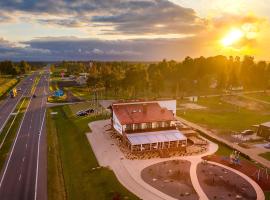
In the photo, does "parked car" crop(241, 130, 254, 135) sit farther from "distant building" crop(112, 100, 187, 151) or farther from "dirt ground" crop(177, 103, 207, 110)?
"dirt ground" crop(177, 103, 207, 110)

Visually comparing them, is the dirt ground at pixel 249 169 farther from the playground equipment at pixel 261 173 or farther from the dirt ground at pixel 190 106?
the dirt ground at pixel 190 106

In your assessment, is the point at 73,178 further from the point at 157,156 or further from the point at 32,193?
the point at 157,156

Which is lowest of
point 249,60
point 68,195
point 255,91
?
point 68,195

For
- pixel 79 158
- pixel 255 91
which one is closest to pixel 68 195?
pixel 79 158

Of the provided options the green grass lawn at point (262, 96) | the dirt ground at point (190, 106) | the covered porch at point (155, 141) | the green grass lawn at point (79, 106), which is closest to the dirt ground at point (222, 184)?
the covered porch at point (155, 141)

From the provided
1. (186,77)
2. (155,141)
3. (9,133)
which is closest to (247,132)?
(155,141)

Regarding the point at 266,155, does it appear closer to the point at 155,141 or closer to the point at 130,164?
the point at 155,141
